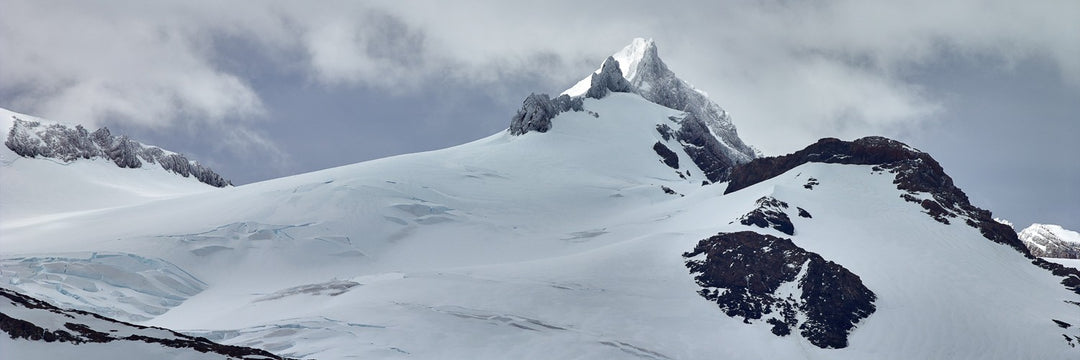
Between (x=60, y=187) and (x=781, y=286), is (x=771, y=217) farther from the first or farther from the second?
(x=60, y=187)

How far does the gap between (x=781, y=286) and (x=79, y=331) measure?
263 feet

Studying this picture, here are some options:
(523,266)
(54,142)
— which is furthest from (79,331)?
(54,142)

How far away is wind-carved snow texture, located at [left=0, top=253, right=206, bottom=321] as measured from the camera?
304 feet

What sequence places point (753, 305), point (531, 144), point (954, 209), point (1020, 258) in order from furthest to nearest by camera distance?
point (531, 144), point (954, 209), point (1020, 258), point (753, 305)

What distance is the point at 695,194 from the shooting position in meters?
161

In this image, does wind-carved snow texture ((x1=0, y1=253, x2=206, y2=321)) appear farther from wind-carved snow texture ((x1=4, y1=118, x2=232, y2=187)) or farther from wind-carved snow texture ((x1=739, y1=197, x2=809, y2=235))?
wind-carved snow texture ((x1=4, y1=118, x2=232, y2=187))

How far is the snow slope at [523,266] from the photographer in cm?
8831

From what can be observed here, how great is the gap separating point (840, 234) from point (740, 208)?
745 inches

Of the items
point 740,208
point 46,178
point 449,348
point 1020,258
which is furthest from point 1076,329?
point 46,178

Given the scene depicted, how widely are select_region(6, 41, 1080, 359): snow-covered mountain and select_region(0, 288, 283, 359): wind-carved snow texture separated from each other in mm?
22414

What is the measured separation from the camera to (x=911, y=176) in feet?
428

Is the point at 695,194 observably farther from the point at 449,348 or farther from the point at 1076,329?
the point at 449,348

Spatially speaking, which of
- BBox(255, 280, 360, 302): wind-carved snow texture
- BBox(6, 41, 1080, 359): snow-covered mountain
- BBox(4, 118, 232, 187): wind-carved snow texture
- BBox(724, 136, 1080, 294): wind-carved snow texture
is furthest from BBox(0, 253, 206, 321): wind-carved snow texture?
BBox(724, 136, 1080, 294): wind-carved snow texture

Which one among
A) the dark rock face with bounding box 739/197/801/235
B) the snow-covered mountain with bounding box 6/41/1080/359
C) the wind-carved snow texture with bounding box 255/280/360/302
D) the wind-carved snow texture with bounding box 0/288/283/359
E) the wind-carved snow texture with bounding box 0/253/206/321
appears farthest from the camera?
the dark rock face with bounding box 739/197/801/235
